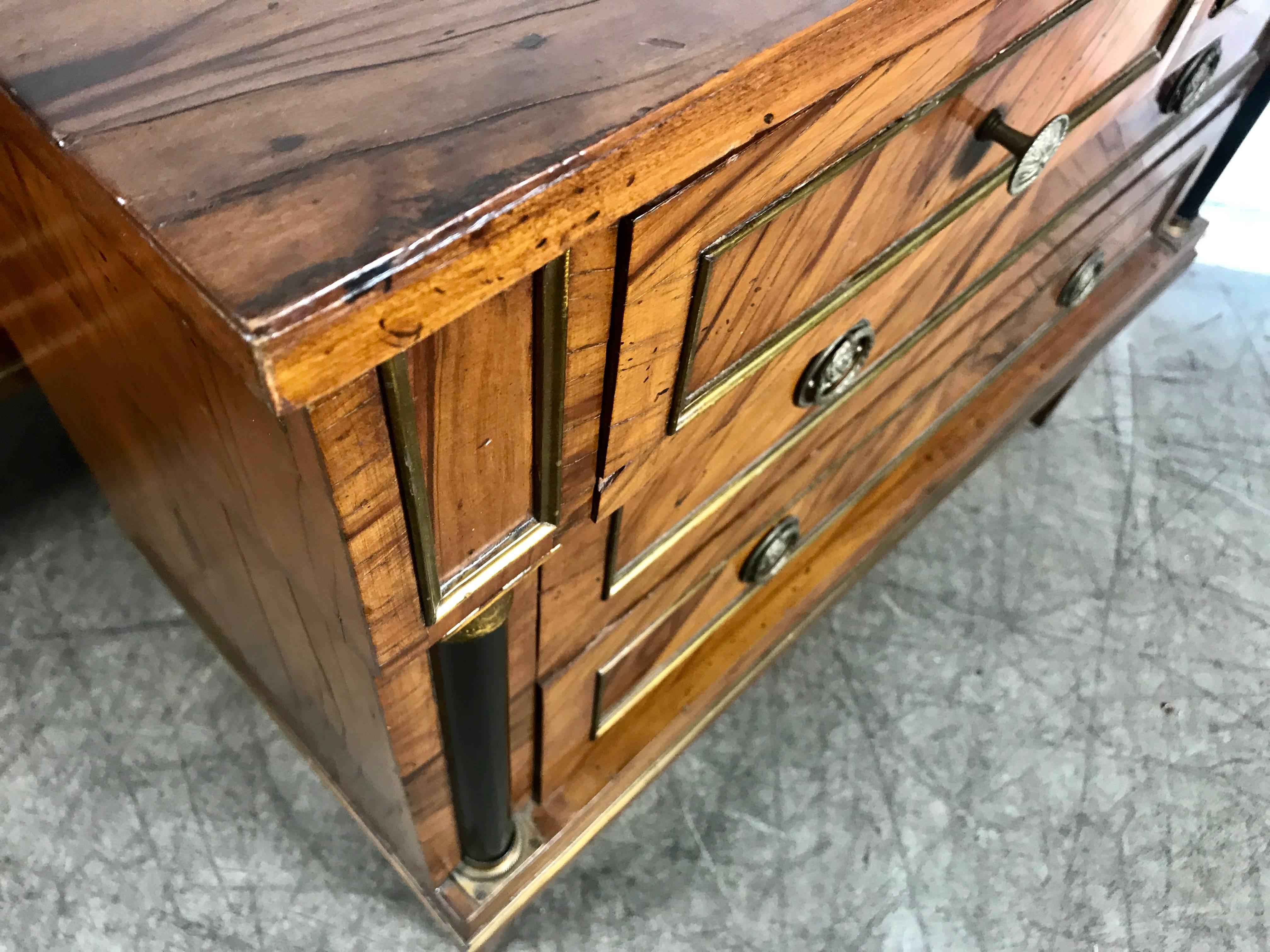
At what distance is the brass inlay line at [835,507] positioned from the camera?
75 cm

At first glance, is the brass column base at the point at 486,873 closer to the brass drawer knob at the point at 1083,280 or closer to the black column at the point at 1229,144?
the brass drawer knob at the point at 1083,280

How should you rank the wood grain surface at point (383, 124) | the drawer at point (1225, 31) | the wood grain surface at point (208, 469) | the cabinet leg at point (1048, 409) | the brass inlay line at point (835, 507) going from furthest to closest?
the cabinet leg at point (1048, 409)
the brass inlay line at point (835, 507)
the drawer at point (1225, 31)
the wood grain surface at point (208, 469)
the wood grain surface at point (383, 124)

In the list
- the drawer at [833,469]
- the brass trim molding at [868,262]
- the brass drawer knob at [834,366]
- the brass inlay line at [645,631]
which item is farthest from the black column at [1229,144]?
the brass inlay line at [645,631]

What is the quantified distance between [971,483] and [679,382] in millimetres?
871

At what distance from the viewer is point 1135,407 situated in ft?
4.27

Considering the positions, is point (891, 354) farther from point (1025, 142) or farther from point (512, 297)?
point (512, 297)

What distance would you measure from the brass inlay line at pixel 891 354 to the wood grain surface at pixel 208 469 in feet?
0.54

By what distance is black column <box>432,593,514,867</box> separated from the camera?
0.46m

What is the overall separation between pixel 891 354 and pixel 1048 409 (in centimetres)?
69

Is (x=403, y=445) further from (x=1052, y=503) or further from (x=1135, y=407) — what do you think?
(x=1135, y=407)

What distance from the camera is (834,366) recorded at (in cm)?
56

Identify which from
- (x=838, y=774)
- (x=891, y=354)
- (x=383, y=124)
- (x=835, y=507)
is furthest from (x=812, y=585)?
(x=383, y=124)

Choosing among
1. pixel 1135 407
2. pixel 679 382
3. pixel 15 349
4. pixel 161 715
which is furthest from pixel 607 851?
pixel 1135 407

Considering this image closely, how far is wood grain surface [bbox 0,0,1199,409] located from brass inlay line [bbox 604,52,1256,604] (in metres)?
0.21
